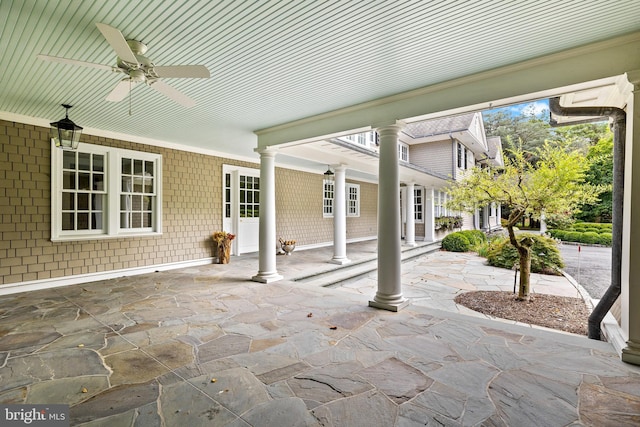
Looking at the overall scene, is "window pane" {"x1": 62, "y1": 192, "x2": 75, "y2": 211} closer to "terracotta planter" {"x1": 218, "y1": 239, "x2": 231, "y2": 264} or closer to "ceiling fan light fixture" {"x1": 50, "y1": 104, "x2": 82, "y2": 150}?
"ceiling fan light fixture" {"x1": 50, "y1": 104, "x2": 82, "y2": 150}

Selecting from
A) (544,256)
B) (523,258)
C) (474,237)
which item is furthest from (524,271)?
(474,237)

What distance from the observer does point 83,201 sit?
5676 millimetres

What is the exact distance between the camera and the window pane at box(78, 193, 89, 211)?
5.62 m

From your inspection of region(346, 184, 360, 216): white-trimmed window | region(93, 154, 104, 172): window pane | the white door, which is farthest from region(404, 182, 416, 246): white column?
region(93, 154, 104, 172): window pane

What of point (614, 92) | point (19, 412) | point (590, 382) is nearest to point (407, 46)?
point (614, 92)

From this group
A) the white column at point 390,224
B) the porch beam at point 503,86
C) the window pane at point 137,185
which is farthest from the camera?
the window pane at point 137,185

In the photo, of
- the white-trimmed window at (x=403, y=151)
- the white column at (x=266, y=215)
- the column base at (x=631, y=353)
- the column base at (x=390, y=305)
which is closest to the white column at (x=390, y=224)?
the column base at (x=390, y=305)

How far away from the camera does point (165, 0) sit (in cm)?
218

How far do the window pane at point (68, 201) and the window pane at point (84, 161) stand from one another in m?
0.53

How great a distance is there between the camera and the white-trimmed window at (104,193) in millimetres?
5375

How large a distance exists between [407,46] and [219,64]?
1.87 metres

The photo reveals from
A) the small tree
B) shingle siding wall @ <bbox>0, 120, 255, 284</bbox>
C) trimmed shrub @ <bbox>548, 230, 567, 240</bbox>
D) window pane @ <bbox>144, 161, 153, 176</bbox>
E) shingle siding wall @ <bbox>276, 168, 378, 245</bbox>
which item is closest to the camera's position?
the small tree

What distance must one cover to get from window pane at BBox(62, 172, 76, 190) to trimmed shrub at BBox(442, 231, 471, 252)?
10489mm

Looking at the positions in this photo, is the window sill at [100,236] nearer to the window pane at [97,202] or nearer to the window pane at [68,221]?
the window pane at [68,221]
